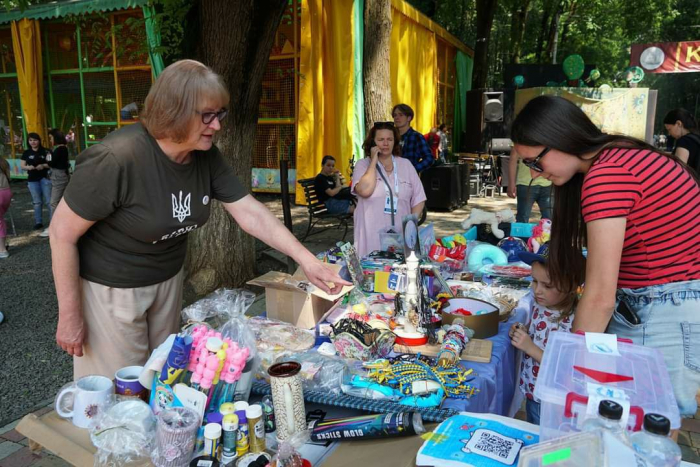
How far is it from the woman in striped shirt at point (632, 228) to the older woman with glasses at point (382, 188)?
2.33 m

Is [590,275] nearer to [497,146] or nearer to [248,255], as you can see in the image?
[248,255]

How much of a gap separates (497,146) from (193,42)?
11.2 meters

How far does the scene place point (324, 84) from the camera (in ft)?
33.6

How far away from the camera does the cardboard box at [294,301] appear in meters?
2.40

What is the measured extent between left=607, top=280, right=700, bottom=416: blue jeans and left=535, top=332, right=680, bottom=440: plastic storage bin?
38 centimetres

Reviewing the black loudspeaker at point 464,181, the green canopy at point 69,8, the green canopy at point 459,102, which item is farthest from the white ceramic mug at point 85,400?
the green canopy at point 459,102

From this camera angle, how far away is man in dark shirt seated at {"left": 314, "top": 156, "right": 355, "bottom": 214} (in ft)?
24.5

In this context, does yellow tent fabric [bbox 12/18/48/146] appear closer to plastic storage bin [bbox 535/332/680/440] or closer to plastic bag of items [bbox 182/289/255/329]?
plastic bag of items [bbox 182/289/255/329]

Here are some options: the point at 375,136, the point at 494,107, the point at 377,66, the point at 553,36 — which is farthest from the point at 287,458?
the point at 553,36

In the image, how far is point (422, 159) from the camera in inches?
251

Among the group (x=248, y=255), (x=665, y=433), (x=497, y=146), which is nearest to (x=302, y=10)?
(x=248, y=255)

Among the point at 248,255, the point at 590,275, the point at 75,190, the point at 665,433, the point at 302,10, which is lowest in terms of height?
the point at 248,255

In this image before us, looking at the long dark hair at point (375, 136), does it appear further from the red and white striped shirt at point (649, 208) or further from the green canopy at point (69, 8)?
the green canopy at point (69, 8)

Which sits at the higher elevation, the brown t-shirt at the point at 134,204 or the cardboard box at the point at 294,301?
the brown t-shirt at the point at 134,204
